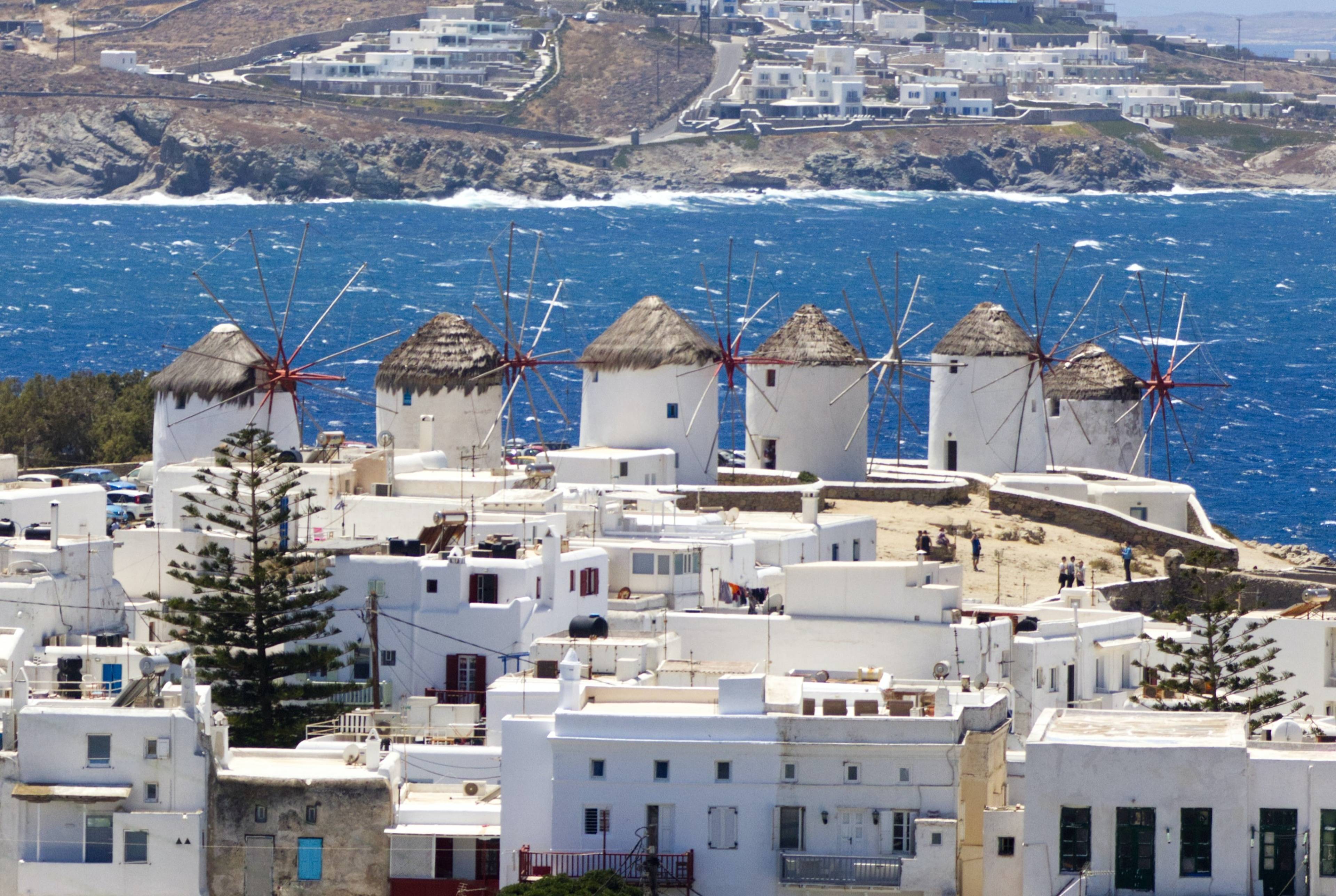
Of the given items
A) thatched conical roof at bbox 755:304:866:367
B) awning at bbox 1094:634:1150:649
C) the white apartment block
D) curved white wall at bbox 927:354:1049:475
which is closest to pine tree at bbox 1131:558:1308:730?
awning at bbox 1094:634:1150:649

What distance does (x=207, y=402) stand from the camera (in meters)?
62.9

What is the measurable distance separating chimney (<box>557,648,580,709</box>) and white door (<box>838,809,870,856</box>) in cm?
357

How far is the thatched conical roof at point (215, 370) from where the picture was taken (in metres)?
62.9

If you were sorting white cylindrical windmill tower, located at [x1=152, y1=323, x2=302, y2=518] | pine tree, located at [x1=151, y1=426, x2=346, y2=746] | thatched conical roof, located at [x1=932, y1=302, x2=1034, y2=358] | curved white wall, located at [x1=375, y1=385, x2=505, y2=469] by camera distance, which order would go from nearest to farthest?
pine tree, located at [x1=151, y1=426, x2=346, y2=746]
white cylindrical windmill tower, located at [x1=152, y1=323, x2=302, y2=518]
curved white wall, located at [x1=375, y1=385, x2=505, y2=469]
thatched conical roof, located at [x1=932, y1=302, x2=1034, y2=358]

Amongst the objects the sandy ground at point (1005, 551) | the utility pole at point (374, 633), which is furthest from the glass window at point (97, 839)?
the sandy ground at point (1005, 551)

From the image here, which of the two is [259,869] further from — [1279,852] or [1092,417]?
[1092,417]

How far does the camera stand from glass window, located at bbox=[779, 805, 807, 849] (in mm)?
37031

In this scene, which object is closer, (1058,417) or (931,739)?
(931,739)

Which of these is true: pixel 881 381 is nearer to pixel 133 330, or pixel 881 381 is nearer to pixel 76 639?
pixel 76 639

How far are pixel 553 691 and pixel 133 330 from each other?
121 metres

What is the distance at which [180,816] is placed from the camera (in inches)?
1470

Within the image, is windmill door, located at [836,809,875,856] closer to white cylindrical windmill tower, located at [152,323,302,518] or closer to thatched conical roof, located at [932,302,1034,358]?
white cylindrical windmill tower, located at [152,323,302,518]

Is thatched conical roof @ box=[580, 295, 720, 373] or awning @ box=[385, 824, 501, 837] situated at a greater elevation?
thatched conical roof @ box=[580, 295, 720, 373]

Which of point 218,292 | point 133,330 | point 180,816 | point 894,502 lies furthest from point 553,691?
point 218,292
